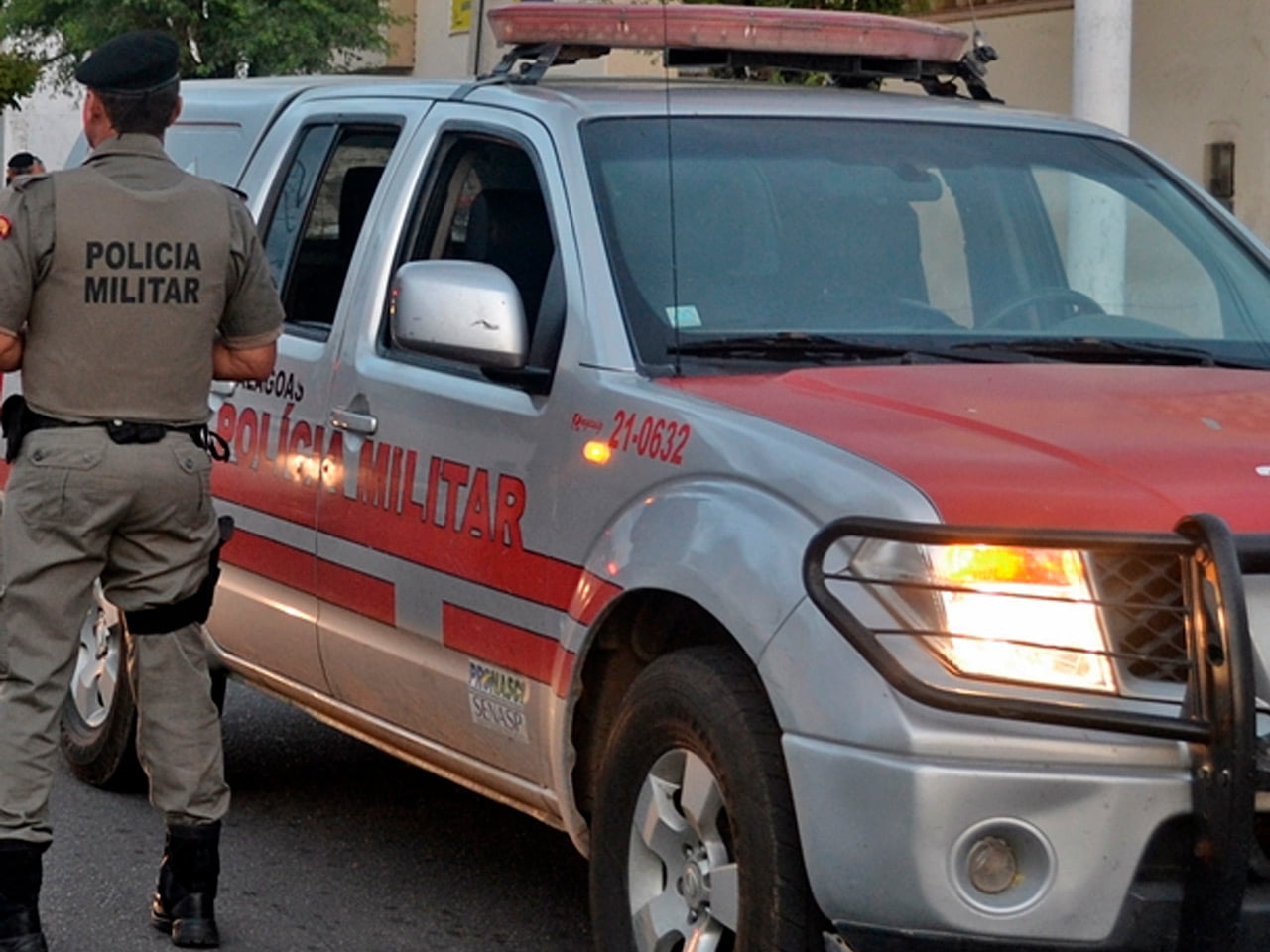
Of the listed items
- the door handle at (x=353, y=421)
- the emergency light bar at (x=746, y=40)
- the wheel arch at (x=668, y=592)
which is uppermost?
the emergency light bar at (x=746, y=40)

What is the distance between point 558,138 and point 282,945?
1788 millimetres

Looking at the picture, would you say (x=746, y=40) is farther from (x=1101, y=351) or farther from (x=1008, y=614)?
(x=1008, y=614)

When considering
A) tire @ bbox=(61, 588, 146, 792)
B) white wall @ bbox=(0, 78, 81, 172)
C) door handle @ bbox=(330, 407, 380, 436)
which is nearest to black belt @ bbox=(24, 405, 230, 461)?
door handle @ bbox=(330, 407, 380, 436)

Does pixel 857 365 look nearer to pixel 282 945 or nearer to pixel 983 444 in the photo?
pixel 983 444

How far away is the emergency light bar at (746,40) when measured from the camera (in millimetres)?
5324

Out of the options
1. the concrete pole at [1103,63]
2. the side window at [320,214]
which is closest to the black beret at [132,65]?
the side window at [320,214]

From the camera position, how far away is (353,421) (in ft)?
17.0

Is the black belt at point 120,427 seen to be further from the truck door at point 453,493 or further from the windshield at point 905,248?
the windshield at point 905,248

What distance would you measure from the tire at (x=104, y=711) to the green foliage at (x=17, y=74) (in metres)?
18.1

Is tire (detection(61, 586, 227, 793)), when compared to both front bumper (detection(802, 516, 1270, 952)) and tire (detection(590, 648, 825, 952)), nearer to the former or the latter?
tire (detection(590, 648, 825, 952))

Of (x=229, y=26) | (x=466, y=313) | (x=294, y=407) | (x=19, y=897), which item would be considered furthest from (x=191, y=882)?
(x=229, y=26)

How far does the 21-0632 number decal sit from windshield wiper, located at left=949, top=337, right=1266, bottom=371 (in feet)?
2.32

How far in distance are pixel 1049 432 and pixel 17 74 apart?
21.1 meters

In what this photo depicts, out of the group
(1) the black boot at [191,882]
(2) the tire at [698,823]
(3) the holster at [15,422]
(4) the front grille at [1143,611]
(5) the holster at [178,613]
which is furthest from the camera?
(1) the black boot at [191,882]
